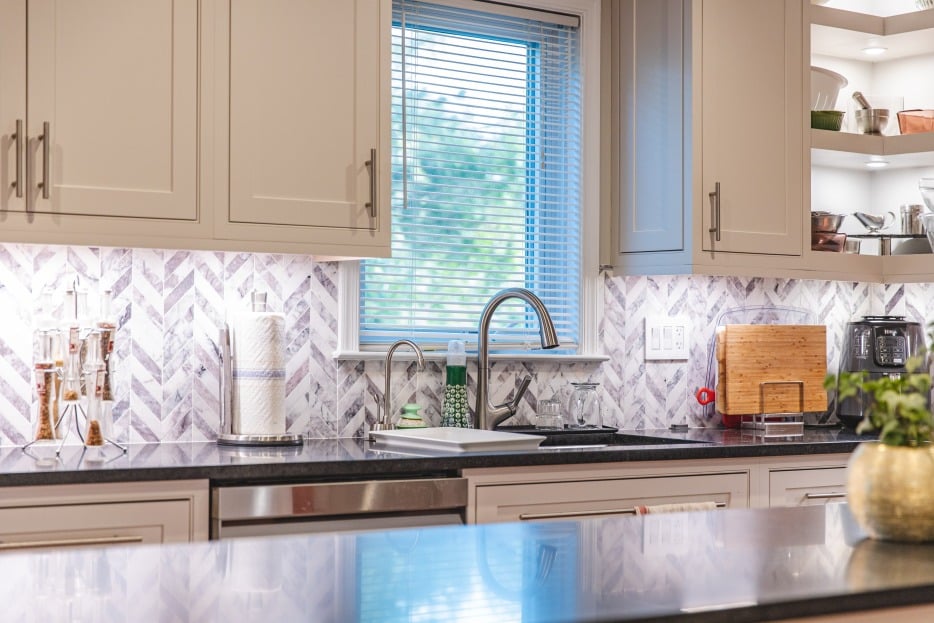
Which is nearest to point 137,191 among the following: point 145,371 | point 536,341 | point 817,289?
point 145,371

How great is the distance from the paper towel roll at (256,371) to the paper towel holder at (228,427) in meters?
0.01

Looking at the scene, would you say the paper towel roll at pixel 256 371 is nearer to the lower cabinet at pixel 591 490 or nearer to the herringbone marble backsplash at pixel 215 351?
the herringbone marble backsplash at pixel 215 351

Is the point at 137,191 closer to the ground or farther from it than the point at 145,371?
farther from it

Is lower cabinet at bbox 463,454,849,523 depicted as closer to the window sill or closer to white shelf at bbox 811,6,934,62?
the window sill

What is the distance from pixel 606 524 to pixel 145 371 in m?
1.67

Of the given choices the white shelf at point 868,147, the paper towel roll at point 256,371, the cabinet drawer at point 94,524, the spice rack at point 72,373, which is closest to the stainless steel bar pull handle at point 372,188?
the paper towel roll at point 256,371

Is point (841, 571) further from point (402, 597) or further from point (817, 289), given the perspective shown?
point (817, 289)

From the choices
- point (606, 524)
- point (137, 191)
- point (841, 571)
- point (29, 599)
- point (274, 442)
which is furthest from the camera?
point (274, 442)

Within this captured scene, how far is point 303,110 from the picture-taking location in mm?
2932

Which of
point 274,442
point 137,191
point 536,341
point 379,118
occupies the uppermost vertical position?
point 379,118

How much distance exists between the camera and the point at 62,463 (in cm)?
247

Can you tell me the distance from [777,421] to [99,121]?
2237 mm

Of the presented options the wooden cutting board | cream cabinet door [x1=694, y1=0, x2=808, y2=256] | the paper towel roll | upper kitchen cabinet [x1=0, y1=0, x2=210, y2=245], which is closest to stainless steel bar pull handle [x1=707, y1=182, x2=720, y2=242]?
cream cabinet door [x1=694, y1=0, x2=808, y2=256]

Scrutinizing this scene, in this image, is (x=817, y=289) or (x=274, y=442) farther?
(x=817, y=289)
